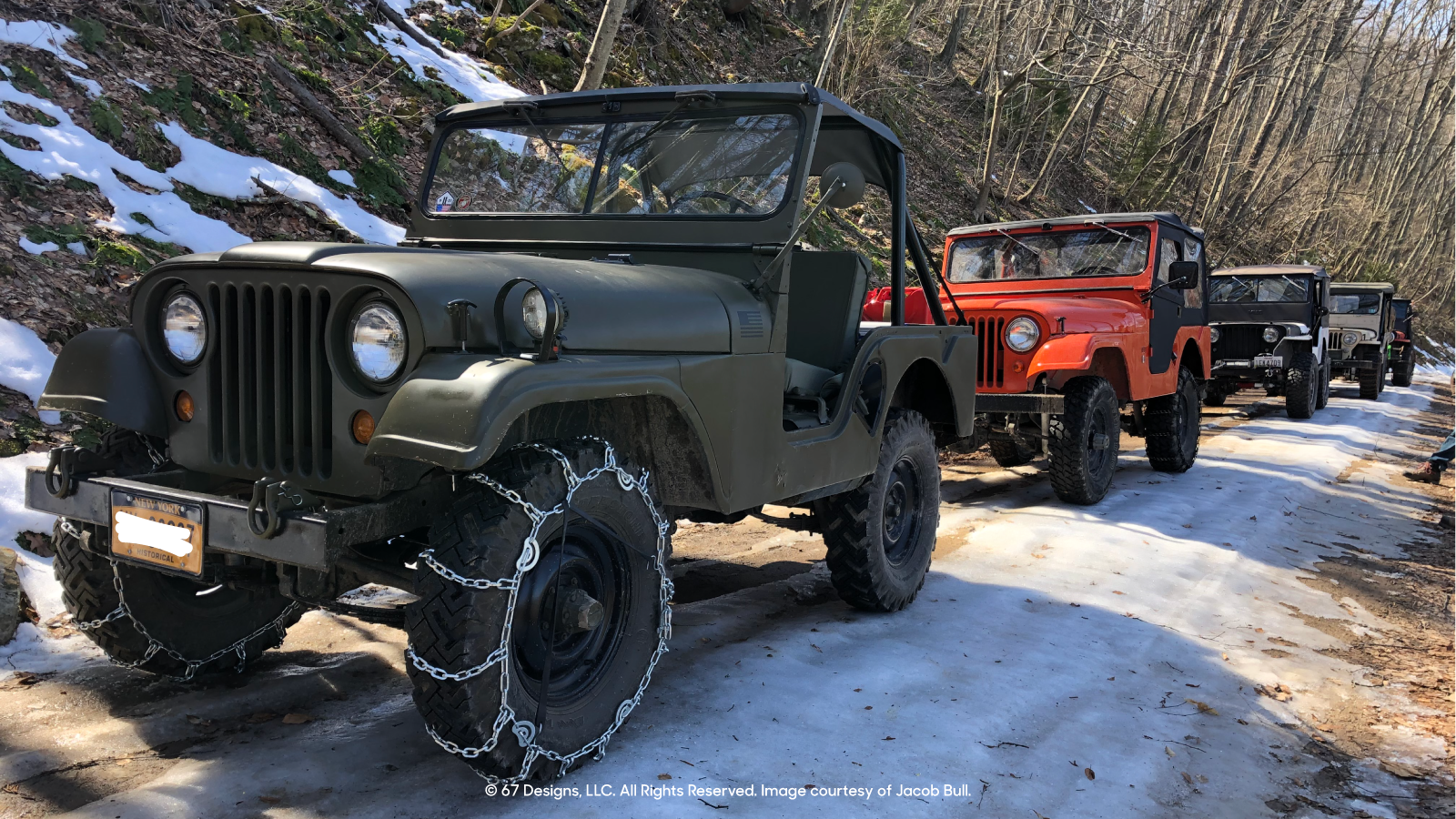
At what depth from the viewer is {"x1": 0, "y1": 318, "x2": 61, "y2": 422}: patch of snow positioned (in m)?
4.94

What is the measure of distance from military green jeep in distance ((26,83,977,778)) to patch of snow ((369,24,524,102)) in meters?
7.14

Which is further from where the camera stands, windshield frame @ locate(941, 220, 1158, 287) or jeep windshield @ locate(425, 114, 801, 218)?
windshield frame @ locate(941, 220, 1158, 287)

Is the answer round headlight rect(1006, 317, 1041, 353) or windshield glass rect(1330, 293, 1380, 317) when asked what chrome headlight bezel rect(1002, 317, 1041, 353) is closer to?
round headlight rect(1006, 317, 1041, 353)

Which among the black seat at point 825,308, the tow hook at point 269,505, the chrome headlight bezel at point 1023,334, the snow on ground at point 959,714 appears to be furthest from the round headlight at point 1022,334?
the tow hook at point 269,505

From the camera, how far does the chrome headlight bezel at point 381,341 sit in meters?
2.51

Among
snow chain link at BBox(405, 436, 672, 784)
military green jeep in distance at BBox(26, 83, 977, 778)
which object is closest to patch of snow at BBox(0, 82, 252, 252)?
military green jeep in distance at BBox(26, 83, 977, 778)

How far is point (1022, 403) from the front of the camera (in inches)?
274

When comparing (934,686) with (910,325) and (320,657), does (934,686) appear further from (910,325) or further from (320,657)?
(320,657)

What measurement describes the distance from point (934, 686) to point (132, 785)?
2543 mm

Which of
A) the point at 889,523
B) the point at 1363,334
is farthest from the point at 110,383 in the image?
the point at 1363,334

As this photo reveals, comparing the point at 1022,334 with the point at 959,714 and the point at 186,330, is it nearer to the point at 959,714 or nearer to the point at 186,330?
the point at 959,714

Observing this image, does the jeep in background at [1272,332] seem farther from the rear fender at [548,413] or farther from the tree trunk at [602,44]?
the rear fender at [548,413]

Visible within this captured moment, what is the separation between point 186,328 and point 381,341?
0.75 m

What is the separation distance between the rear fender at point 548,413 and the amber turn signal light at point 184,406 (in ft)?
2.90
